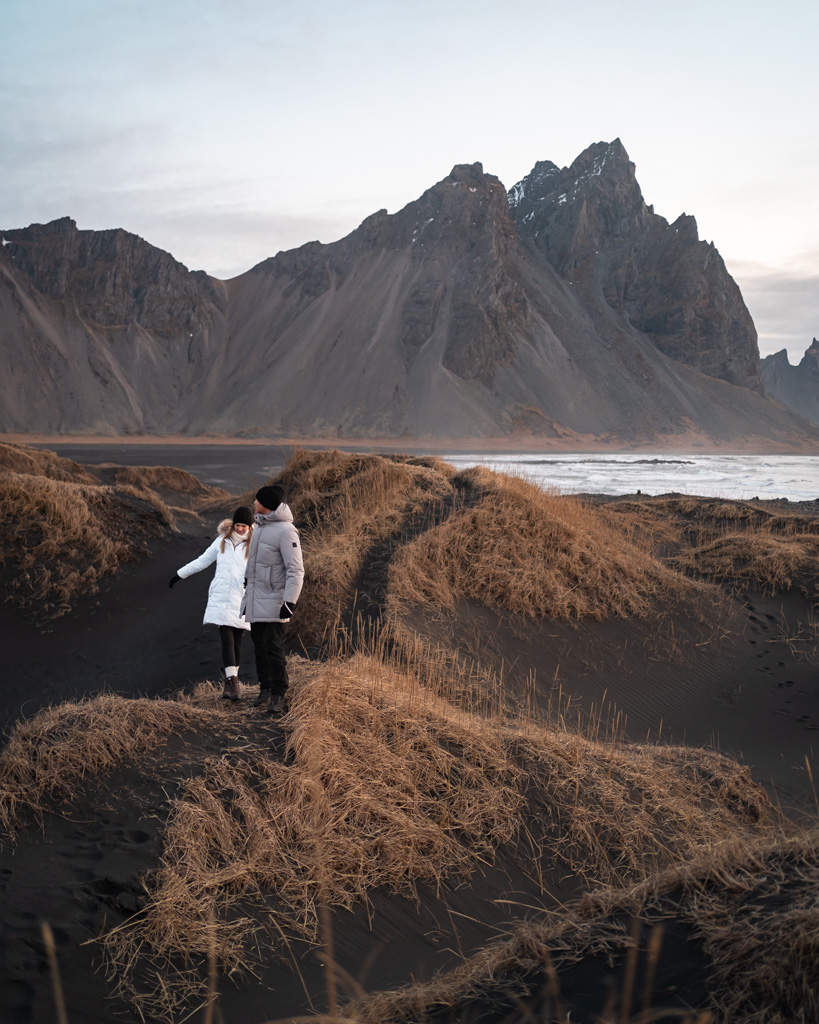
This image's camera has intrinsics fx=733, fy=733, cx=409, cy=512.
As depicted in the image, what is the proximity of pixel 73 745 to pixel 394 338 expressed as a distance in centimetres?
10227

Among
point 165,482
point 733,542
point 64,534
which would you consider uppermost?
point 165,482

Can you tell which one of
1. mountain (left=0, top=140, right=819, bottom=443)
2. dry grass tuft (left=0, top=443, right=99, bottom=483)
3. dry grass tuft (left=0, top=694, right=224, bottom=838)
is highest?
mountain (left=0, top=140, right=819, bottom=443)

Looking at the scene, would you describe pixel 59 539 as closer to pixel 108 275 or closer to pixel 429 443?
pixel 429 443

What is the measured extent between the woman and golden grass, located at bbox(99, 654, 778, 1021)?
647 millimetres

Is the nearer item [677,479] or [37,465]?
[37,465]

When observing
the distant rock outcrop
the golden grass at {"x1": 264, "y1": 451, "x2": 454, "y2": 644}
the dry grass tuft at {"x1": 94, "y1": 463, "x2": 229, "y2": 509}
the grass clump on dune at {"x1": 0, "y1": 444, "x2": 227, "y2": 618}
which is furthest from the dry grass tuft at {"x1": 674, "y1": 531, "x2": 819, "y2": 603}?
the distant rock outcrop

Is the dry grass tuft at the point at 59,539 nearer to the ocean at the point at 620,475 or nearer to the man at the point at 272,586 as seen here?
the man at the point at 272,586

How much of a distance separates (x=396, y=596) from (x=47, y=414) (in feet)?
307

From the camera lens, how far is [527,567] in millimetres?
11102

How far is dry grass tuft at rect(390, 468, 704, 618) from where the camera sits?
10.4m

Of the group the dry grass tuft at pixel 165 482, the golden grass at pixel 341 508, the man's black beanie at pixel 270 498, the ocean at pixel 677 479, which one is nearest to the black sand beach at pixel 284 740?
the golden grass at pixel 341 508

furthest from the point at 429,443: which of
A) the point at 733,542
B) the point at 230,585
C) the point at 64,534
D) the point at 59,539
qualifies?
the point at 230,585

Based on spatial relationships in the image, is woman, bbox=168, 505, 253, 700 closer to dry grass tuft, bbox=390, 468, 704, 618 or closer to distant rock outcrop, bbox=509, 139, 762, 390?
dry grass tuft, bbox=390, 468, 704, 618

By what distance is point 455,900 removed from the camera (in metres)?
4.20
